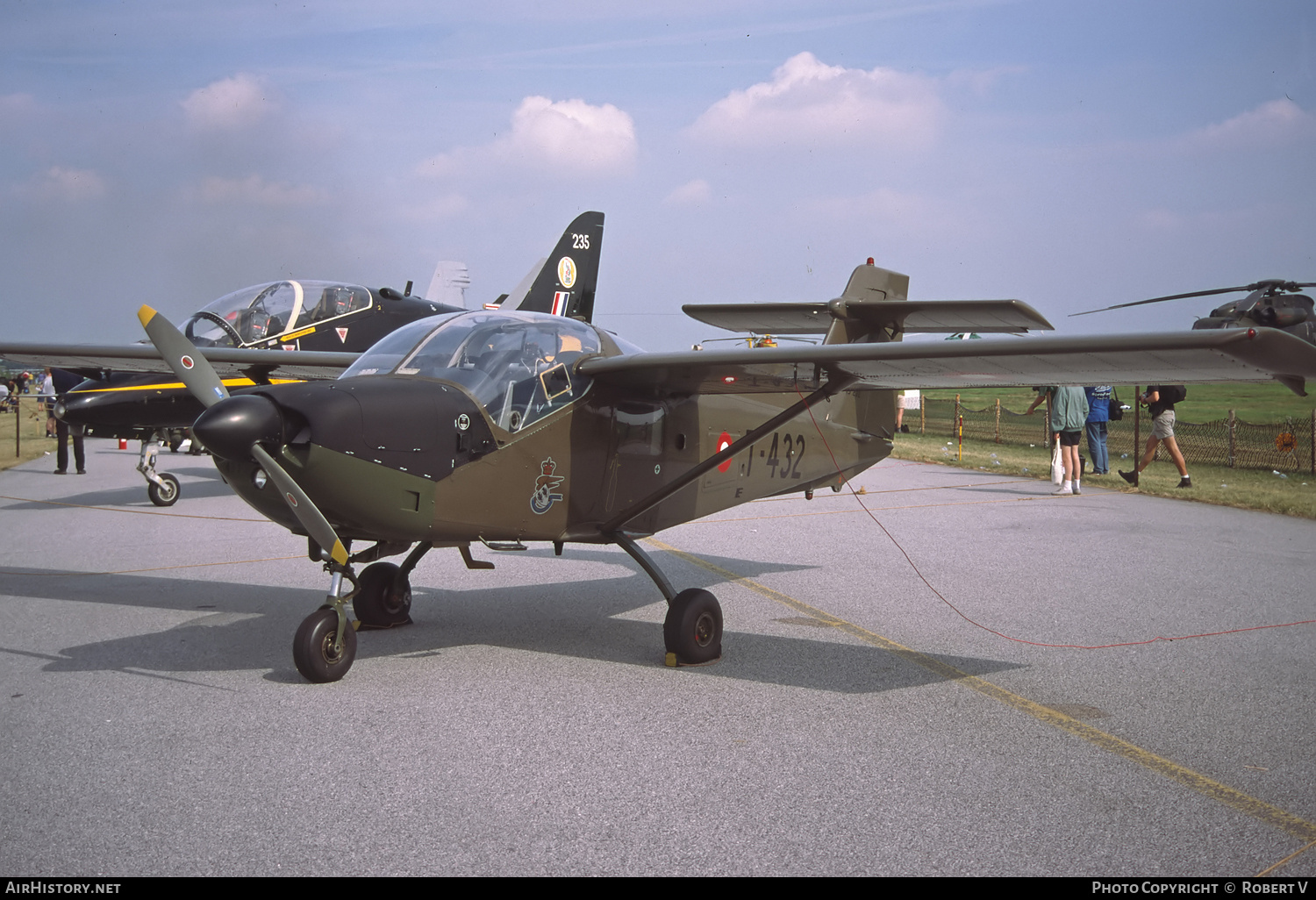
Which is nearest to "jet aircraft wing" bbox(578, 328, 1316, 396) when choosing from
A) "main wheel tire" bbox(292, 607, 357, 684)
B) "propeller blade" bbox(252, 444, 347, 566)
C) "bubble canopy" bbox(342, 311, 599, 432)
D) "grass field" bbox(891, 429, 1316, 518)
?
"bubble canopy" bbox(342, 311, 599, 432)

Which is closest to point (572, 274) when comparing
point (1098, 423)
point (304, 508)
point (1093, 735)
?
point (1098, 423)

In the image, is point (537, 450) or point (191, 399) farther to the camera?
point (191, 399)

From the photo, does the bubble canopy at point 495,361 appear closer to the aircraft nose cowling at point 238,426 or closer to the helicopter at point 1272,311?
the aircraft nose cowling at point 238,426

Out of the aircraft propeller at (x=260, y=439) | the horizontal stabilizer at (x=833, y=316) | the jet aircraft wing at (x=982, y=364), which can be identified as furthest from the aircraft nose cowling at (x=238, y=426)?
the horizontal stabilizer at (x=833, y=316)

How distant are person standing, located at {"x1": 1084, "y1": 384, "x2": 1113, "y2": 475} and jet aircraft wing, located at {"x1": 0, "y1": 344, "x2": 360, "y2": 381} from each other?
41.2ft

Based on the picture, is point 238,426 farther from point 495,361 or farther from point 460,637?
point 460,637

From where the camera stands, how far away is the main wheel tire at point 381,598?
7.02 m

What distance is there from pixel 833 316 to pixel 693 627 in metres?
4.02

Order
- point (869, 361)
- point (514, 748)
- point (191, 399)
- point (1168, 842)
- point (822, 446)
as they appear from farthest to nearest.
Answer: point (191, 399), point (822, 446), point (869, 361), point (514, 748), point (1168, 842)

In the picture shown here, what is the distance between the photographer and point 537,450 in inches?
237

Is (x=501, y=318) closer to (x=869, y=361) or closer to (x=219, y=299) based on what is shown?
(x=869, y=361)

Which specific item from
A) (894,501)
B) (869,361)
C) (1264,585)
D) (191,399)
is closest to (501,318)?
(869,361)

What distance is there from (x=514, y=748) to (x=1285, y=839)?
3.25 m
